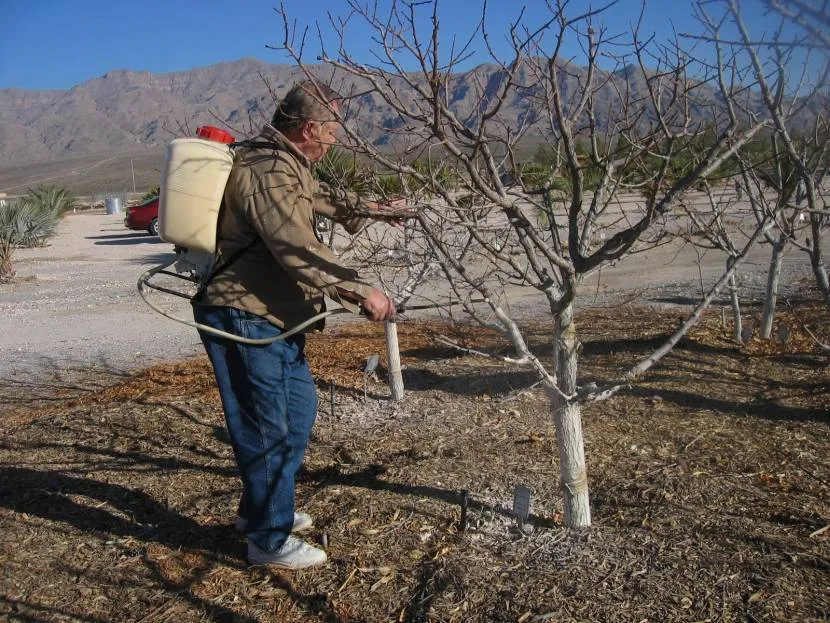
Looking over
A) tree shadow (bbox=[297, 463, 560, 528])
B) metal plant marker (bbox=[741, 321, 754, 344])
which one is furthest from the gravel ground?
tree shadow (bbox=[297, 463, 560, 528])

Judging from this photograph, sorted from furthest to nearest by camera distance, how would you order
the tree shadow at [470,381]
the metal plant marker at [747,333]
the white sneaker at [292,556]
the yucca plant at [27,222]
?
the yucca plant at [27,222]
the metal plant marker at [747,333]
the tree shadow at [470,381]
the white sneaker at [292,556]

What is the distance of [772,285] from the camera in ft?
18.1

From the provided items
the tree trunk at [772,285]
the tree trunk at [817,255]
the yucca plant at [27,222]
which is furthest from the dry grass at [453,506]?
the yucca plant at [27,222]

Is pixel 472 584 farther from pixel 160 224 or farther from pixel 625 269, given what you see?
pixel 625 269

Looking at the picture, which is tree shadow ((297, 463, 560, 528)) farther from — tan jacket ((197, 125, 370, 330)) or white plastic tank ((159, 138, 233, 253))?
white plastic tank ((159, 138, 233, 253))

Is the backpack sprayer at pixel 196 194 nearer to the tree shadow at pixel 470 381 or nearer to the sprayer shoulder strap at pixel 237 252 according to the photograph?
the sprayer shoulder strap at pixel 237 252

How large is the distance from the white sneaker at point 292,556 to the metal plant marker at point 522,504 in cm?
77

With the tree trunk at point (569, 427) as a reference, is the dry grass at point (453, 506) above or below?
below

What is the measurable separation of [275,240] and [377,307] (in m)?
0.43

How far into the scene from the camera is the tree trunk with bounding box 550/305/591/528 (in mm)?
2820

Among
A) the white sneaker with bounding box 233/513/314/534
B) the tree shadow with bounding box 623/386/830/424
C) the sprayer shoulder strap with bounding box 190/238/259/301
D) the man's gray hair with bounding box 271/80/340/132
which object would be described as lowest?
the tree shadow with bounding box 623/386/830/424

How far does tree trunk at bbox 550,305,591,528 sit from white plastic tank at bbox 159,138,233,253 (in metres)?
1.30

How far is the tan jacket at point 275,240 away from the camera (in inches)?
104

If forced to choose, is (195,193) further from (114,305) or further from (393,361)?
(114,305)
